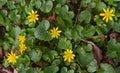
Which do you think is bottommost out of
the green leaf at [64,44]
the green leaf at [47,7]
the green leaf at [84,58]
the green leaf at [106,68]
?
the green leaf at [106,68]

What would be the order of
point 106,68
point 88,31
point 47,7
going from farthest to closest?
point 47,7 → point 88,31 → point 106,68

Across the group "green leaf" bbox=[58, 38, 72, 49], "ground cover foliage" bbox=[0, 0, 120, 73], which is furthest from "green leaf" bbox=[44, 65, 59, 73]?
"green leaf" bbox=[58, 38, 72, 49]

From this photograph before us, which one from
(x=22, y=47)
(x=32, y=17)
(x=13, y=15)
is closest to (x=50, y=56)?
(x=22, y=47)

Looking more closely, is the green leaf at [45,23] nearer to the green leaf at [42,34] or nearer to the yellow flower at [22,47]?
the green leaf at [42,34]

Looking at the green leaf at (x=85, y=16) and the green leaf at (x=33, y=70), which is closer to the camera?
the green leaf at (x=33, y=70)

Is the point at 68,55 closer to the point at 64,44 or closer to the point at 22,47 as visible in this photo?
the point at 64,44

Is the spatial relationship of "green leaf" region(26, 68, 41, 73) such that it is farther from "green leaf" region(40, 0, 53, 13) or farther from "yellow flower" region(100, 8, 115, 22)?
"yellow flower" region(100, 8, 115, 22)

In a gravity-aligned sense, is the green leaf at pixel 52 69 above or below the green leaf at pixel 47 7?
below

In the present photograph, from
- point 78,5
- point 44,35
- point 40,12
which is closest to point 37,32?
point 44,35

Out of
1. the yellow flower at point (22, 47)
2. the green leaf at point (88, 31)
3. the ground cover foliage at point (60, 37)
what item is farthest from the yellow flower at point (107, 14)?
the yellow flower at point (22, 47)
